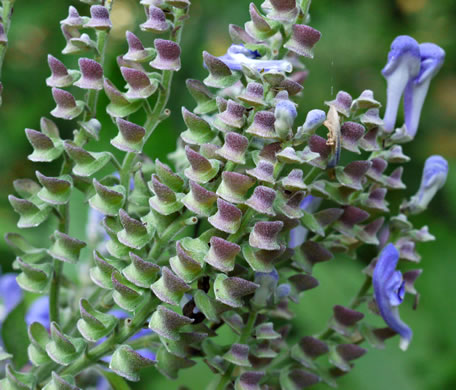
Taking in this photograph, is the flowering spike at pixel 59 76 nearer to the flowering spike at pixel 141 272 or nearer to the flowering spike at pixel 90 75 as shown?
the flowering spike at pixel 90 75

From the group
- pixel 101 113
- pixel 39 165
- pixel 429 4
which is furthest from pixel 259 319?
pixel 429 4

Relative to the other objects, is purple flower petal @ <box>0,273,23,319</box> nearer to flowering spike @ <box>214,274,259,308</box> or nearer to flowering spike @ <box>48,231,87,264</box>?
flowering spike @ <box>48,231,87,264</box>

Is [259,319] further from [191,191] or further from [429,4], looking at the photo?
[429,4]

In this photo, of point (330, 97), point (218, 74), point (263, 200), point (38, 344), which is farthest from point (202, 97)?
point (330, 97)

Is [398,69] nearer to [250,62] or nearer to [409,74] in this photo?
[409,74]

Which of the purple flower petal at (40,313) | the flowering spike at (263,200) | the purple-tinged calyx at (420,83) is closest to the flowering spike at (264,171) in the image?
the flowering spike at (263,200)
